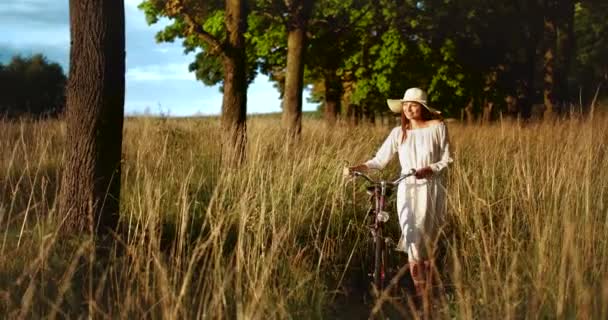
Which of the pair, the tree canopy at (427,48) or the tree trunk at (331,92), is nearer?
the tree canopy at (427,48)

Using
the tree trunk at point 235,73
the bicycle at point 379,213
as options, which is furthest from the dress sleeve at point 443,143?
the tree trunk at point 235,73

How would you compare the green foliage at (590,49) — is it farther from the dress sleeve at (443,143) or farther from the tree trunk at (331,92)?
the dress sleeve at (443,143)

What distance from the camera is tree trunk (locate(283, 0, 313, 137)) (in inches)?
582

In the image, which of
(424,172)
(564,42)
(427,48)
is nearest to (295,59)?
(427,48)

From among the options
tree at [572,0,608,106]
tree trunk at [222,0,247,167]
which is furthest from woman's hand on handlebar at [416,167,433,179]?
tree at [572,0,608,106]

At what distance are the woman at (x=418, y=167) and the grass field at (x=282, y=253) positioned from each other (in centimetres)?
25

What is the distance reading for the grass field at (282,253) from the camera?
3.59 meters

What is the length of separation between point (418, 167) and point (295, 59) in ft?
32.2

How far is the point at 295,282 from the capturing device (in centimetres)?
472

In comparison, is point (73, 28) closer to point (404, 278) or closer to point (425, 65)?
point (404, 278)

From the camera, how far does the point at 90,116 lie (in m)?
5.93

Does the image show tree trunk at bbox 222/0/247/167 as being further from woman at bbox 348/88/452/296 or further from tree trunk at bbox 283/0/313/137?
woman at bbox 348/88/452/296

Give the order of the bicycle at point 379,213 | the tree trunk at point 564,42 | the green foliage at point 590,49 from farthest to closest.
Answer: the green foliage at point 590,49
the tree trunk at point 564,42
the bicycle at point 379,213

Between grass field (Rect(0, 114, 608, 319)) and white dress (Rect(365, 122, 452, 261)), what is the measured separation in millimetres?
278
